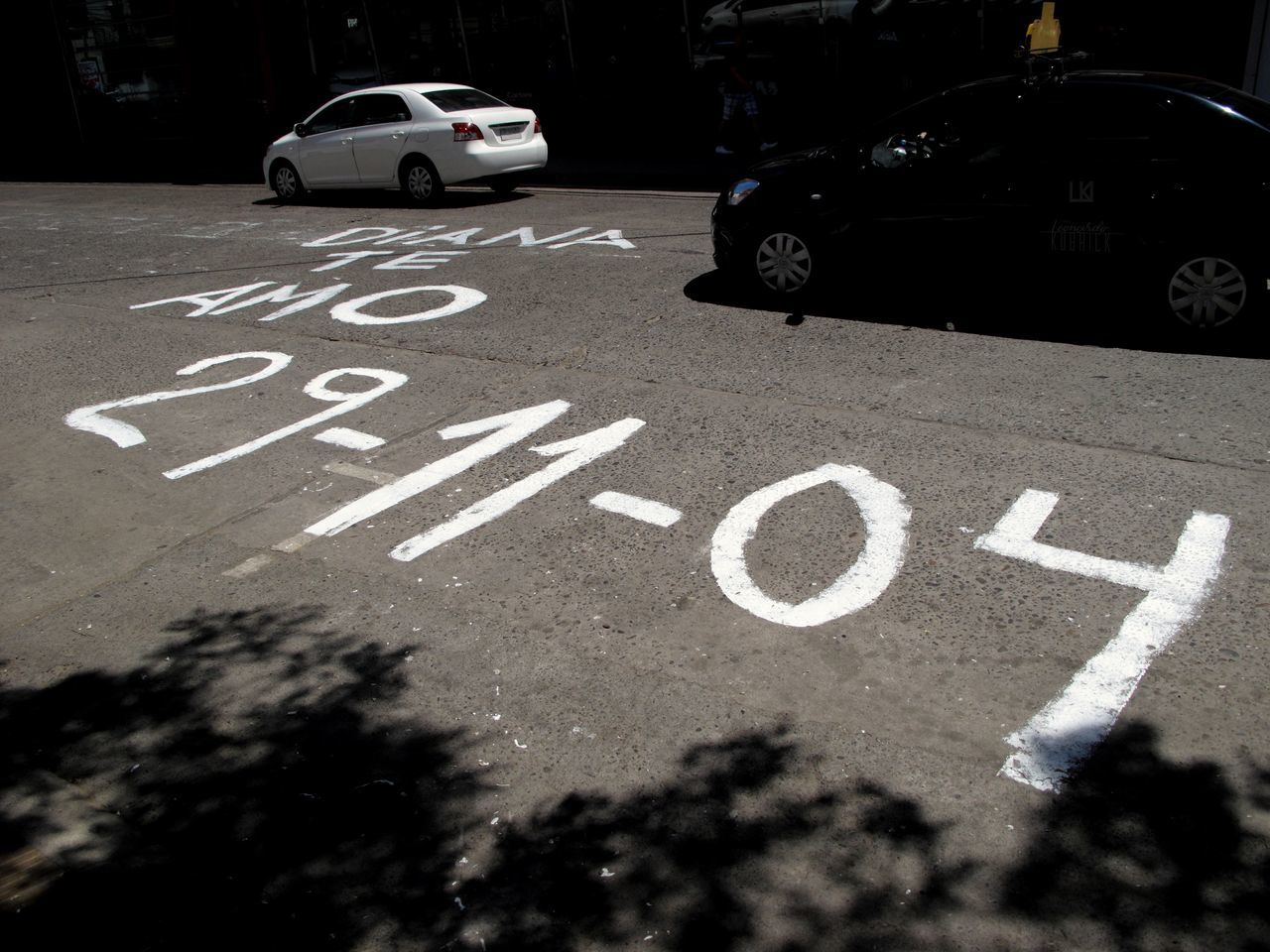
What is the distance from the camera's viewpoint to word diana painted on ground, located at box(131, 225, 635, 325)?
9.70 meters

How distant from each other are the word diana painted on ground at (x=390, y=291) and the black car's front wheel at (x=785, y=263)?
2577 mm

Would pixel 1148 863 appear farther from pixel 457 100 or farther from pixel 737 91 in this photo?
pixel 737 91

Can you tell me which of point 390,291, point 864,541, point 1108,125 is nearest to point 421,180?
point 390,291

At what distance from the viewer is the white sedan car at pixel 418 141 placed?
1502 centimetres

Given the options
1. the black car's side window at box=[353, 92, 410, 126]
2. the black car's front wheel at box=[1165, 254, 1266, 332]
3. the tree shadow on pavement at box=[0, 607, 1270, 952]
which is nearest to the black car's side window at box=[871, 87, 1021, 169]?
the black car's front wheel at box=[1165, 254, 1266, 332]

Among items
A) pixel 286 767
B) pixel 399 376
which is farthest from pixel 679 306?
pixel 286 767

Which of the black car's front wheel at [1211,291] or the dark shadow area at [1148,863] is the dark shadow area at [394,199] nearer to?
the black car's front wheel at [1211,291]

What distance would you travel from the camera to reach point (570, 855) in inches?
127

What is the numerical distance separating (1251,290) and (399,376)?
5.69 meters

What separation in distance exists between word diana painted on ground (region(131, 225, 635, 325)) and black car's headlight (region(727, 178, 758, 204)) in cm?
243

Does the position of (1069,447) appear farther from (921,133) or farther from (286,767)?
(286,767)

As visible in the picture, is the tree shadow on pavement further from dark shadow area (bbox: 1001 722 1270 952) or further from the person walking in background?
the person walking in background

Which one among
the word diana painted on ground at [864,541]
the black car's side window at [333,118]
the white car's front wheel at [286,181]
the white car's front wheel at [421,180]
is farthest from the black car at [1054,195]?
the white car's front wheel at [286,181]

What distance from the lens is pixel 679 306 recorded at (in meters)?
9.06
